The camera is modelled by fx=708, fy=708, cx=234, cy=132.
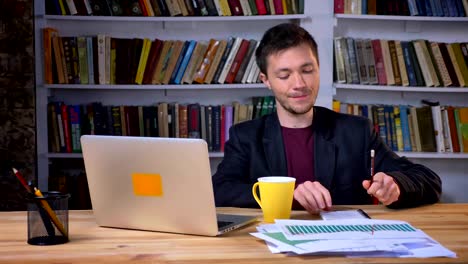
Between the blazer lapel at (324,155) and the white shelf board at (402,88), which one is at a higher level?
the white shelf board at (402,88)

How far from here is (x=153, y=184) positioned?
1603mm

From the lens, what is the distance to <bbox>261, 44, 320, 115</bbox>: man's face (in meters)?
2.36

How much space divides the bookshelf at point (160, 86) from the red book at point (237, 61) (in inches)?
1.8

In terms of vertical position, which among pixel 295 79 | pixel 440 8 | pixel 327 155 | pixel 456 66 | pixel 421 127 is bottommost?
pixel 327 155

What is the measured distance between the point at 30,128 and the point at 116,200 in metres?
2.33

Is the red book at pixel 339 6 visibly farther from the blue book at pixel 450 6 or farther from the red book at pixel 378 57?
the blue book at pixel 450 6

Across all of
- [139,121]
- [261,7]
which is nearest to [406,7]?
[261,7]

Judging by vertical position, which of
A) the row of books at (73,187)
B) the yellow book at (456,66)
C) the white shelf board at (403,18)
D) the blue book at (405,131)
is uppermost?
the white shelf board at (403,18)

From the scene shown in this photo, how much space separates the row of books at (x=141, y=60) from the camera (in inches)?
153

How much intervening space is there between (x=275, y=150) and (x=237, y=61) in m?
1.60

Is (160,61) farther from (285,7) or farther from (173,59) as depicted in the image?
(285,7)

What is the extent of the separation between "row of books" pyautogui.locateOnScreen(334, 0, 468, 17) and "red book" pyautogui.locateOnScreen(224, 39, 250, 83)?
1.74 feet

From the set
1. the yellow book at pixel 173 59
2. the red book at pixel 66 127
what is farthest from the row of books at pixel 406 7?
the red book at pixel 66 127

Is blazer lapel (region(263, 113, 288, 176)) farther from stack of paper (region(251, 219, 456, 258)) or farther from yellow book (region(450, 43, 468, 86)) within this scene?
yellow book (region(450, 43, 468, 86))
